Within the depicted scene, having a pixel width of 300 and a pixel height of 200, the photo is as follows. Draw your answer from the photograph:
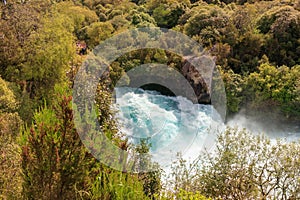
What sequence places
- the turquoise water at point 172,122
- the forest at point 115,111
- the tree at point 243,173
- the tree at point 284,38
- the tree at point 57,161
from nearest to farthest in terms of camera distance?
the tree at point 57,161
the forest at point 115,111
the tree at point 243,173
the turquoise water at point 172,122
the tree at point 284,38

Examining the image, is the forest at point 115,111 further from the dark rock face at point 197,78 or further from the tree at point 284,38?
the dark rock face at point 197,78

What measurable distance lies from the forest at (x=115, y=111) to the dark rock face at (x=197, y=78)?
0.79m

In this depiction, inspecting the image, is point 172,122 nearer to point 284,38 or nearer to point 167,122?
point 167,122

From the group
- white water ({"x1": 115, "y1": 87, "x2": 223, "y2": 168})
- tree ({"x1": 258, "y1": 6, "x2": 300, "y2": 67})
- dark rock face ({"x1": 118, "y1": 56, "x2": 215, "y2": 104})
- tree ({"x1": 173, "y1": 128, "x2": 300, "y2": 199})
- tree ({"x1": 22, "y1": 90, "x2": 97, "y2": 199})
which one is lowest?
tree ({"x1": 22, "y1": 90, "x2": 97, "y2": 199})

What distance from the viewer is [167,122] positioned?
16281 millimetres

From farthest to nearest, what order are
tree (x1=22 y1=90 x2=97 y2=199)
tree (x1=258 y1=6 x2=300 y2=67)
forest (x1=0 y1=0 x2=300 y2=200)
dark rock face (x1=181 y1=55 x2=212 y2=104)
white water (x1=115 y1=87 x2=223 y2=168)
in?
1. tree (x1=258 y1=6 x2=300 y2=67)
2. dark rock face (x1=181 y1=55 x2=212 y2=104)
3. white water (x1=115 y1=87 x2=223 y2=168)
4. forest (x1=0 y1=0 x2=300 y2=200)
5. tree (x1=22 y1=90 x2=97 y2=199)

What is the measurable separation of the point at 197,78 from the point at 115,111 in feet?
36.7

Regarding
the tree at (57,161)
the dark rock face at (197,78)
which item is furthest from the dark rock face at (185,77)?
the tree at (57,161)

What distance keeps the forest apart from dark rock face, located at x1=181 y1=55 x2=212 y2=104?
0.79m

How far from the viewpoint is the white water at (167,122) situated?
477 inches

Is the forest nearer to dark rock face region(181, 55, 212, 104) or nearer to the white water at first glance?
dark rock face region(181, 55, 212, 104)

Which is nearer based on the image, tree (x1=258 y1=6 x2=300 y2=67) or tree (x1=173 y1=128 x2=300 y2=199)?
tree (x1=173 y1=128 x2=300 y2=199)

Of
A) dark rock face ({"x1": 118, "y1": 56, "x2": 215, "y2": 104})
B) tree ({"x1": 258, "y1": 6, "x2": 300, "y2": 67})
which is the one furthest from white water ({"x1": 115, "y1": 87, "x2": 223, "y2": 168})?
tree ({"x1": 258, "y1": 6, "x2": 300, "y2": 67})

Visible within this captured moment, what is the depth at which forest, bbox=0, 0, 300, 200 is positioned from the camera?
14.7 feet
